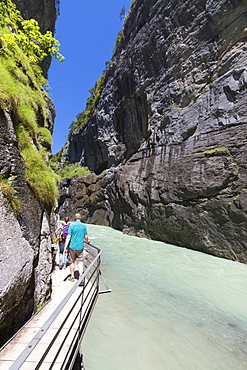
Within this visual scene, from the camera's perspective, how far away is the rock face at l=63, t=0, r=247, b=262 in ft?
38.7

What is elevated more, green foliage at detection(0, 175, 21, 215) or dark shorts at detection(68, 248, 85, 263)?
green foliage at detection(0, 175, 21, 215)

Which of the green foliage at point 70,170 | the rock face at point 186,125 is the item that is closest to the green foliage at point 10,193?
the rock face at point 186,125

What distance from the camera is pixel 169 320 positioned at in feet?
17.1

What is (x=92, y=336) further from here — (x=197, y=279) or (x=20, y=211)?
(x=197, y=279)

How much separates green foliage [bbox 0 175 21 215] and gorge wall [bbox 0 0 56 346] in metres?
0.02

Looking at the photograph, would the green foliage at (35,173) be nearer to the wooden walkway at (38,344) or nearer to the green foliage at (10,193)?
the green foliage at (10,193)

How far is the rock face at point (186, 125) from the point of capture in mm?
11805

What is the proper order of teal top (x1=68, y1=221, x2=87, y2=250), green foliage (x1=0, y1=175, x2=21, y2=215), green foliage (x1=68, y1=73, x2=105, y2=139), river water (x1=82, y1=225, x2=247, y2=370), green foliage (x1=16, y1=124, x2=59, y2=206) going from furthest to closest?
green foliage (x1=68, y1=73, x2=105, y2=139)
teal top (x1=68, y1=221, x2=87, y2=250)
green foliage (x1=16, y1=124, x2=59, y2=206)
river water (x1=82, y1=225, x2=247, y2=370)
green foliage (x1=0, y1=175, x2=21, y2=215)

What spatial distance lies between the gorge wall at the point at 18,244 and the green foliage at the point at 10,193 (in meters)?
0.02

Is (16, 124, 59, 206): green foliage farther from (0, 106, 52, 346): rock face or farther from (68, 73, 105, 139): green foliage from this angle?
(68, 73, 105, 139): green foliage

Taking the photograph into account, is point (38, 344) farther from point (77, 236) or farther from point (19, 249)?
point (77, 236)

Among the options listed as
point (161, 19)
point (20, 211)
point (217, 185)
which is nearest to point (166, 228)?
point (217, 185)

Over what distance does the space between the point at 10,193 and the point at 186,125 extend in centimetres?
1394

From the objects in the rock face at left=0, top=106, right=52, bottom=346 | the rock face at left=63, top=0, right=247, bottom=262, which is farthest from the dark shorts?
the rock face at left=63, top=0, right=247, bottom=262
